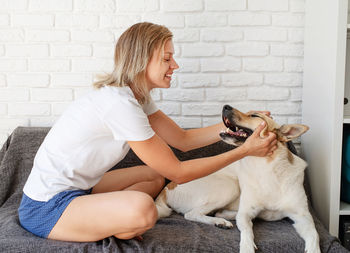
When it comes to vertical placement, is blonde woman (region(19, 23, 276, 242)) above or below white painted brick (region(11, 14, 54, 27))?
below

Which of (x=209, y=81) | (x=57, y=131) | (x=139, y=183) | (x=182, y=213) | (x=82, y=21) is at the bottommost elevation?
(x=182, y=213)

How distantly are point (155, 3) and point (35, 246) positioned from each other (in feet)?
5.20

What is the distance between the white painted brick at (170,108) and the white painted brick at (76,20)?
670 mm

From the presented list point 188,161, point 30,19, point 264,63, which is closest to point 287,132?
point 188,161

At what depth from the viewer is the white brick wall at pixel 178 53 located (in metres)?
2.31

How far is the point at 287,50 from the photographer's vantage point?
2.35 m

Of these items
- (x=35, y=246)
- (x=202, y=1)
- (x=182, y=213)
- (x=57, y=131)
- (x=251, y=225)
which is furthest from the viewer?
(x=202, y=1)

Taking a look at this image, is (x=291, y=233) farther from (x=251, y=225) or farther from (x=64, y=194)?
(x=64, y=194)

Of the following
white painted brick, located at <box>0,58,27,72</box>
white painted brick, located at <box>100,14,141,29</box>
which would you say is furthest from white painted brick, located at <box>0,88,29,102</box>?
white painted brick, located at <box>100,14,141,29</box>

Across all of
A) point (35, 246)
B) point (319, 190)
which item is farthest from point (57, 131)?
point (319, 190)

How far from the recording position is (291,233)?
5.55 feet

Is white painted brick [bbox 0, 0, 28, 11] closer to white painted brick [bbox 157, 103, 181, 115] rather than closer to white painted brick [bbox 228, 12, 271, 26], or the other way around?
white painted brick [bbox 157, 103, 181, 115]

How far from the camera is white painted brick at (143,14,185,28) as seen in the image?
2312 mm

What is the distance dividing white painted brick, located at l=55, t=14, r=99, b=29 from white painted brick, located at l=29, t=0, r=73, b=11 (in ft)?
0.16
